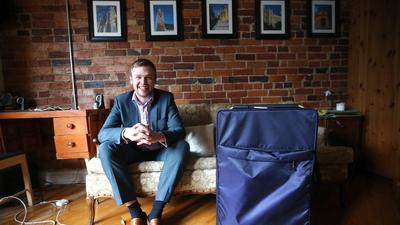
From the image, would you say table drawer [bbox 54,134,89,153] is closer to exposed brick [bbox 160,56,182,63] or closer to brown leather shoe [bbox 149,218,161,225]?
brown leather shoe [bbox 149,218,161,225]

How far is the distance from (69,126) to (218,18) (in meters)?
1.54

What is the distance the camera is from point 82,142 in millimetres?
1812

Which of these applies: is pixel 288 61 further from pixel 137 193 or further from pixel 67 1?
pixel 67 1

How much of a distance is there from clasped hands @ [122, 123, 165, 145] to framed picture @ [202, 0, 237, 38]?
118cm

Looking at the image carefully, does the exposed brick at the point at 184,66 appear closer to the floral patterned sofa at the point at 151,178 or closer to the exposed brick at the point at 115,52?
the exposed brick at the point at 115,52

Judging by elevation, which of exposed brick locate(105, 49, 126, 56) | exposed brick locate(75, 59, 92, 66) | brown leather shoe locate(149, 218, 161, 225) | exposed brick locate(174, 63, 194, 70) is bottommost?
brown leather shoe locate(149, 218, 161, 225)

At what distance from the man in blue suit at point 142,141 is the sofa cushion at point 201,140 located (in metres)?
0.18

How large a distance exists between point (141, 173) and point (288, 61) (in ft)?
5.62

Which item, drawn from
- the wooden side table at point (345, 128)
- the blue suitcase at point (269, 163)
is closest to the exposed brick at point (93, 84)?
the blue suitcase at point (269, 163)

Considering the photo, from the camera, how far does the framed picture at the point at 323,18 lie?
2.35 meters

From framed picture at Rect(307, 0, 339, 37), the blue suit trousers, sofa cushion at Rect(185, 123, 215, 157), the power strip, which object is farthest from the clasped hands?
framed picture at Rect(307, 0, 339, 37)

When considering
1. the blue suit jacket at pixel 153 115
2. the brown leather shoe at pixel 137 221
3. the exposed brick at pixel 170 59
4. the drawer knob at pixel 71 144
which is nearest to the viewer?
the brown leather shoe at pixel 137 221

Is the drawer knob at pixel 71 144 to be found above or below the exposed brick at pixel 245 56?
below

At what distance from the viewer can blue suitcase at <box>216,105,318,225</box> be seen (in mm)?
1212
